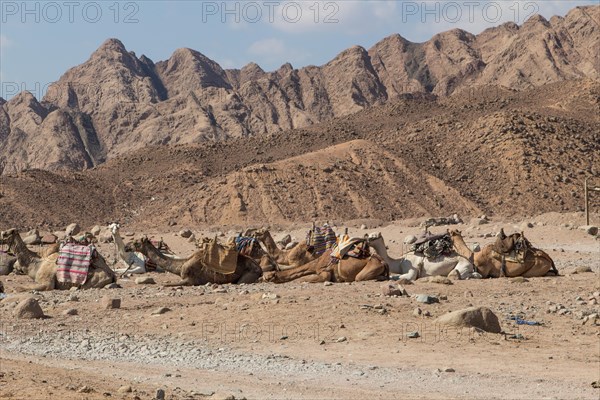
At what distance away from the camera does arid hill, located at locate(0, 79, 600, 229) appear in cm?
4956

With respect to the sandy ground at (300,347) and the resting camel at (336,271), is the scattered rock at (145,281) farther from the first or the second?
the resting camel at (336,271)

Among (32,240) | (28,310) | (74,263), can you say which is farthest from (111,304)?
(32,240)

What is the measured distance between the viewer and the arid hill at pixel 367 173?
163 feet

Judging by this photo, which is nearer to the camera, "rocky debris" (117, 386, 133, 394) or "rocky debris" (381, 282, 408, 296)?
"rocky debris" (117, 386, 133, 394)

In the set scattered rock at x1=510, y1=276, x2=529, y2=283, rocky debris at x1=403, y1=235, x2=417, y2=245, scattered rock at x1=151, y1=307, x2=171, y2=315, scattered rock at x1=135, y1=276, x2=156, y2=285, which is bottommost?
scattered rock at x1=510, y1=276, x2=529, y2=283

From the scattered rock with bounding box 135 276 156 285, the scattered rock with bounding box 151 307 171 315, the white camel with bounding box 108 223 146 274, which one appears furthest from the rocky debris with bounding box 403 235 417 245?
the scattered rock with bounding box 151 307 171 315

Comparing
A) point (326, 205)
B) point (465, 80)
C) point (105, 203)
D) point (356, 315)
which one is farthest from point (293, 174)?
point (465, 80)

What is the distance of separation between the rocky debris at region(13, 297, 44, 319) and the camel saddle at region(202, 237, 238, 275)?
540 cm

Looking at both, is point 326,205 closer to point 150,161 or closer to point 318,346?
point 150,161

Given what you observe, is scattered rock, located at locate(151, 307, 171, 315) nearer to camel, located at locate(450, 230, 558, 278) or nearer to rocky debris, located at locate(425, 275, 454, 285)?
rocky debris, located at locate(425, 275, 454, 285)

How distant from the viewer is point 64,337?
1280 centimetres

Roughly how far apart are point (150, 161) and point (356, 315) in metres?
54.9

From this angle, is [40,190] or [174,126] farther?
[174,126]

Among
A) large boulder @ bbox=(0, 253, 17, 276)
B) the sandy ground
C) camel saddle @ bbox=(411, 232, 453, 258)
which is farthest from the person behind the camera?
large boulder @ bbox=(0, 253, 17, 276)
